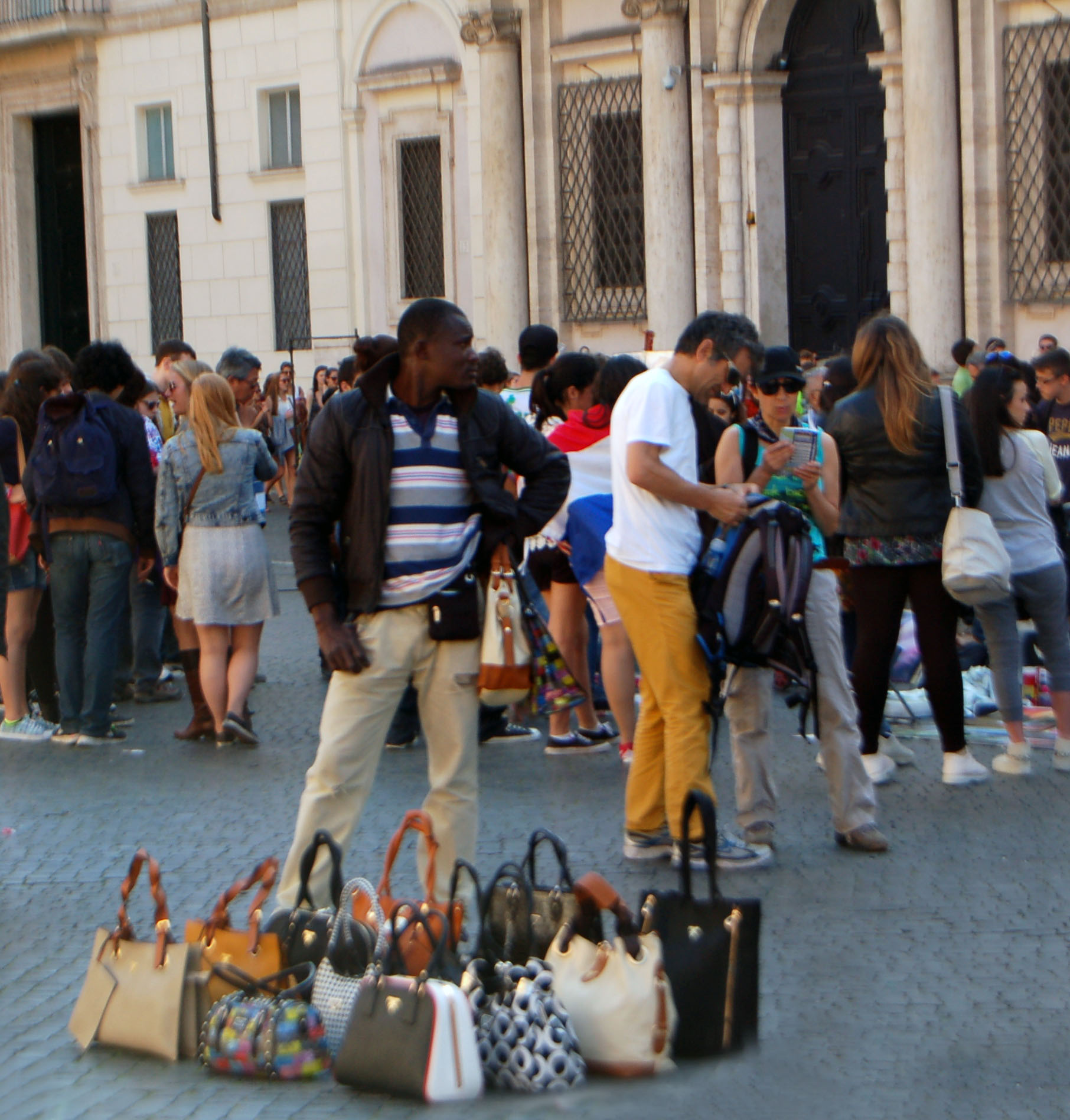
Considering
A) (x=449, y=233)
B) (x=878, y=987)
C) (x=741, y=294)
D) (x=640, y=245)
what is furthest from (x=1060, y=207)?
(x=878, y=987)

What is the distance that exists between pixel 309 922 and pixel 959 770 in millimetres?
3697

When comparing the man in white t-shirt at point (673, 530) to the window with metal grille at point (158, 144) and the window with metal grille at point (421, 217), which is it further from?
the window with metal grille at point (158, 144)

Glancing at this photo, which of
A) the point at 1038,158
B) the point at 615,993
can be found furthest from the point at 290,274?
the point at 615,993

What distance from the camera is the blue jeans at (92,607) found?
896 centimetres

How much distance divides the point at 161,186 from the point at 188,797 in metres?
20.7

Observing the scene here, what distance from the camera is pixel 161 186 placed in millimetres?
27047

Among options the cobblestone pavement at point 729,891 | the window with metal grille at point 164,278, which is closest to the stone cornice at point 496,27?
the window with metal grille at point 164,278

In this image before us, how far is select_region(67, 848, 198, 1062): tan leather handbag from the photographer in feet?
14.5

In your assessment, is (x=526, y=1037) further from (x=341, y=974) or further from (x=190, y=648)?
(x=190, y=648)

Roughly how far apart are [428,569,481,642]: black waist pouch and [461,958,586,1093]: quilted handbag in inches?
47.2

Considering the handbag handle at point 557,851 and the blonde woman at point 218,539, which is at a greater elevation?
the blonde woman at point 218,539

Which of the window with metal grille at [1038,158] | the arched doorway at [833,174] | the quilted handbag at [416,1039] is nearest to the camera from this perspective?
the quilted handbag at [416,1039]

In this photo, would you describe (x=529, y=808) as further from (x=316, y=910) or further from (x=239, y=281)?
(x=239, y=281)

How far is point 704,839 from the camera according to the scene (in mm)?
4281
